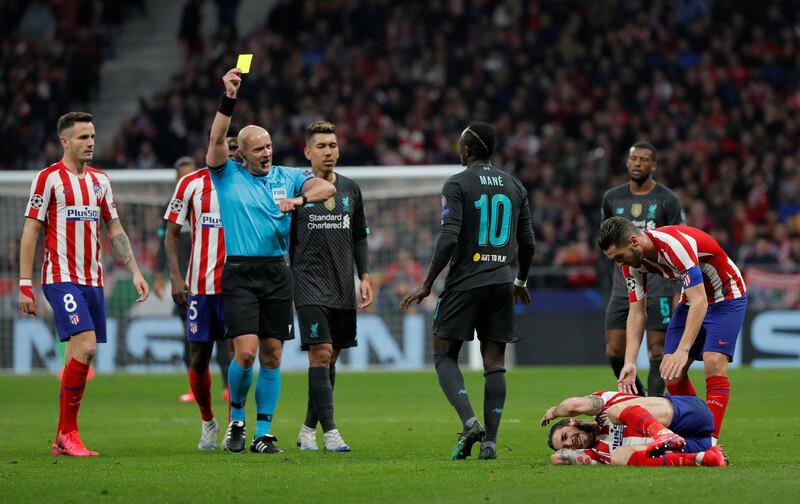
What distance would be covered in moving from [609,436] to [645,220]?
4004 millimetres

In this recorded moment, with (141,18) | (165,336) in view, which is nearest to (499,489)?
(165,336)

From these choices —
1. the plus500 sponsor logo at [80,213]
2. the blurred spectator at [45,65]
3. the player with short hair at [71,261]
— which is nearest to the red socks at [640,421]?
the player with short hair at [71,261]

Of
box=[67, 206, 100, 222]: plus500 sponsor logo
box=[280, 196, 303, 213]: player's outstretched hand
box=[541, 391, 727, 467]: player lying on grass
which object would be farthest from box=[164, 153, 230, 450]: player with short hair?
box=[541, 391, 727, 467]: player lying on grass

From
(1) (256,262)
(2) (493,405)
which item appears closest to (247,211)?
(1) (256,262)

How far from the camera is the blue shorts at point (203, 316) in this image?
989cm

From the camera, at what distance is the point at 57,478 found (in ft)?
26.1

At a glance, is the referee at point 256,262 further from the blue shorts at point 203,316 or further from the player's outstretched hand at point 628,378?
the player's outstretched hand at point 628,378

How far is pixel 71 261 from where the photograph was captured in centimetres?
960

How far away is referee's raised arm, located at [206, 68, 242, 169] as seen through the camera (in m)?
8.91

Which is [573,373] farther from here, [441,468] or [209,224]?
[441,468]

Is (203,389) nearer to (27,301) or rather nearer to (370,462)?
(27,301)

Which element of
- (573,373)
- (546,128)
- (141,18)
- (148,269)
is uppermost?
(141,18)

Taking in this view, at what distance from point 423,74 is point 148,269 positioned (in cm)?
996

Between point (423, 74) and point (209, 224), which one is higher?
point (423, 74)
